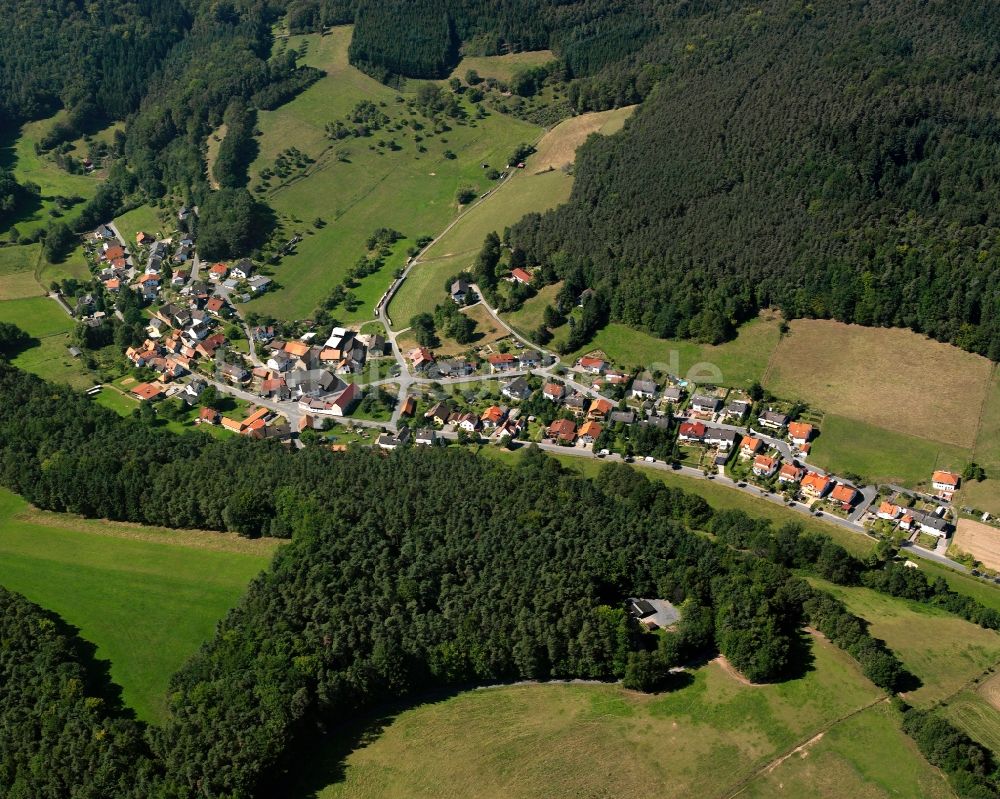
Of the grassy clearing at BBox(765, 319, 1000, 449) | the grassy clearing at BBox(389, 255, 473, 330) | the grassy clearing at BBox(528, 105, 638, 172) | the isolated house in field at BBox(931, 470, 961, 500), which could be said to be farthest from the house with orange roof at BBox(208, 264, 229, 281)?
the isolated house in field at BBox(931, 470, 961, 500)

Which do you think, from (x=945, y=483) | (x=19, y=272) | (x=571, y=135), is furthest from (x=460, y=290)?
(x=19, y=272)

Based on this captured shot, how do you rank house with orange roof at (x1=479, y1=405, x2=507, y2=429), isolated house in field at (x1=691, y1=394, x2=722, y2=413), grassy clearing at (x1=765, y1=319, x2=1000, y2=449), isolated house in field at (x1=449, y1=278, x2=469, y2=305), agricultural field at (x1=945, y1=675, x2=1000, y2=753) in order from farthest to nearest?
isolated house in field at (x1=449, y1=278, x2=469, y2=305) → house with orange roof at (x1=479, y1=405, x2=507, y2=429) → isolated house in field at (x1=691, y1=394, x2=722, y2=413) → grassy clearing at (x1=765, y1=319, x2=1000, y2=449) → agricultural field at (x1=945, y1=675, x2=1000, y2=753)

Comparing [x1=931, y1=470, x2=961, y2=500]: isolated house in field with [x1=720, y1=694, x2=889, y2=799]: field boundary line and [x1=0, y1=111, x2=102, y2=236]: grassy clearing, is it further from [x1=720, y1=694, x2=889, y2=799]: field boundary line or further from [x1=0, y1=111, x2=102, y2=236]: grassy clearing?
[x1=0, y1=111, x2=102, y2=236]: grassy clearing

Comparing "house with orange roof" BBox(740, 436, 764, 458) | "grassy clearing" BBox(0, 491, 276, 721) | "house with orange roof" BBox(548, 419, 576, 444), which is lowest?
"grassy clearing" BBox(0, 491, 276, 721)

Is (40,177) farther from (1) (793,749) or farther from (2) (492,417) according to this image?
(1) (793,749)

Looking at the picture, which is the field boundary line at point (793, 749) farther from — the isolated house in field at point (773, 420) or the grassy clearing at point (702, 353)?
the grassy clearing at point (702, 353)

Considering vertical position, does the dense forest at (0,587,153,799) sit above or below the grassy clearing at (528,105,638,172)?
below

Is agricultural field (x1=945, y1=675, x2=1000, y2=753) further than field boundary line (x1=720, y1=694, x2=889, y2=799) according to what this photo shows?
Yes

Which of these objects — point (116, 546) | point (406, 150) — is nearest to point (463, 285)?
point (406, 150)
